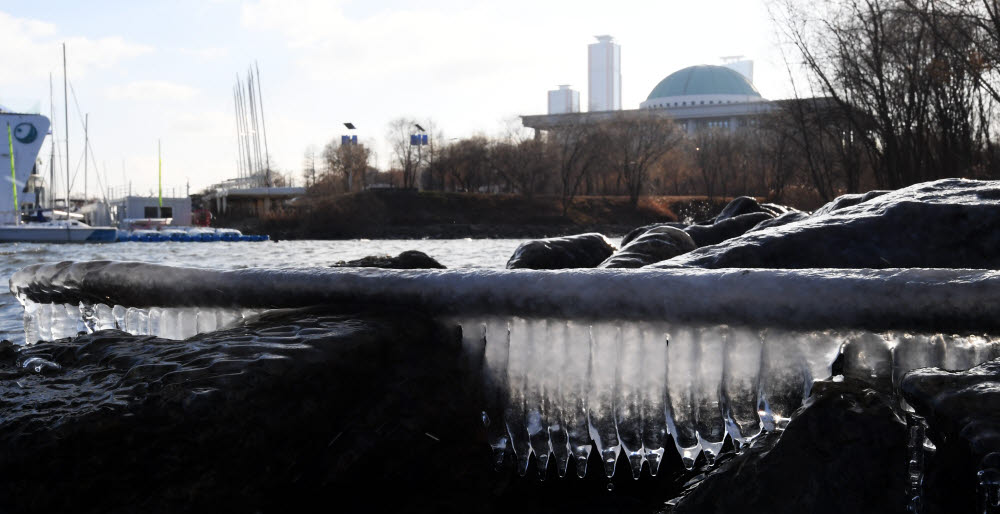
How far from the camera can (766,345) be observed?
2482 mm

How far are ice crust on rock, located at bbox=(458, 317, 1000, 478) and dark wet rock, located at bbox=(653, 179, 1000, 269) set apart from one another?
1.24 m

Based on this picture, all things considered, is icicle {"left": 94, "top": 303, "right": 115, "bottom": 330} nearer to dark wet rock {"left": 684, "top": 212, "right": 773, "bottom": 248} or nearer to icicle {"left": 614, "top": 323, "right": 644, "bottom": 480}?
icicle {"left": 614, "top": 323, "right": 644, "bottom": 480}

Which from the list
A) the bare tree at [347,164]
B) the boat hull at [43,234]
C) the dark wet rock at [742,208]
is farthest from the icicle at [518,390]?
the bare tree at [347,164]

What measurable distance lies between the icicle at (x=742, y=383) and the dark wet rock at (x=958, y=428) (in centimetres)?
53

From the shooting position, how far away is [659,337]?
8.43 ft

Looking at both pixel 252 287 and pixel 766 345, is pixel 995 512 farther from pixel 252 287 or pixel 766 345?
pixel 252 287

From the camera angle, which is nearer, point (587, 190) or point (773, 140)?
point (773, 140)

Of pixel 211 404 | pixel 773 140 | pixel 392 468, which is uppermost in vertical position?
pixel 773 140

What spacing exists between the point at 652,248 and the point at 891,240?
2.79m

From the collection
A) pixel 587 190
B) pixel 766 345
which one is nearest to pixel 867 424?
pixel 766 345

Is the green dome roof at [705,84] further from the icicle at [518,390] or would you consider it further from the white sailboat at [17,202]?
the icicle at [518,390]

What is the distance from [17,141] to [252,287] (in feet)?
222

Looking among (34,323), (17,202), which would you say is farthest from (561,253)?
(17,202)

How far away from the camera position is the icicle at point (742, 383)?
8.18 feet
